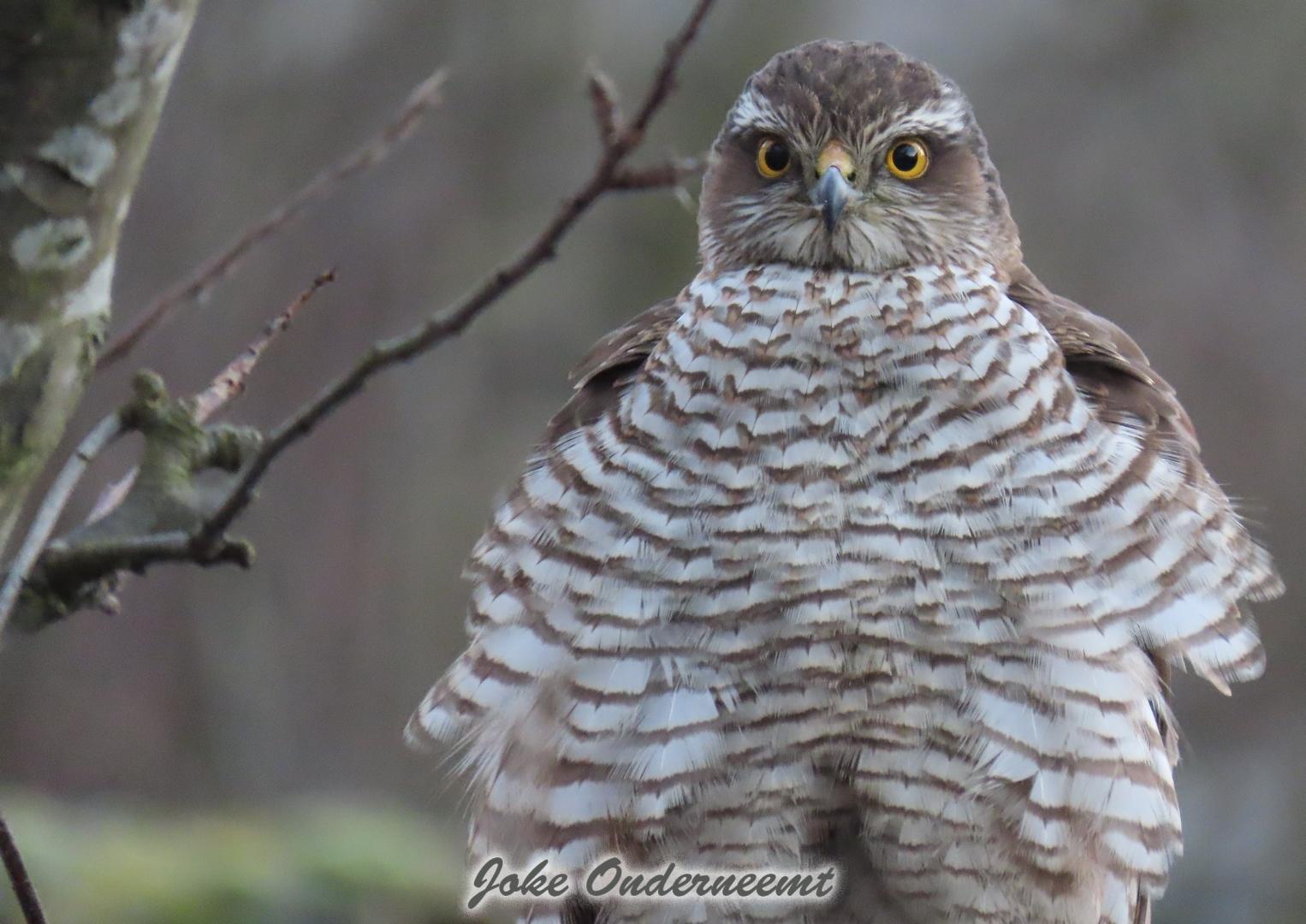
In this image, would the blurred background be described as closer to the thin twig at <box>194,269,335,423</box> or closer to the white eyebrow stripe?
the white eyebrow stripe

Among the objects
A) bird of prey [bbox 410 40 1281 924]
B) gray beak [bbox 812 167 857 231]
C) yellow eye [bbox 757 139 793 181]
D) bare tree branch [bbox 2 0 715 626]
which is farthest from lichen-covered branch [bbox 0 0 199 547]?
yellow eye [bbox 757 139 793 181]

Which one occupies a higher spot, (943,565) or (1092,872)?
(943,565)

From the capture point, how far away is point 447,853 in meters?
6.57

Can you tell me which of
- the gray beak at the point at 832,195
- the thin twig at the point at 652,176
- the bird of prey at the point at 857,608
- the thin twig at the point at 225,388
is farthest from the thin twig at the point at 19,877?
the gray beak at the point at 832,195

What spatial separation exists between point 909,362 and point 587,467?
2.15ft

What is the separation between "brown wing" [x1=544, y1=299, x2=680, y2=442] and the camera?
10.3 ft

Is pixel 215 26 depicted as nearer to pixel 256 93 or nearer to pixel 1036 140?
pixel 256 93

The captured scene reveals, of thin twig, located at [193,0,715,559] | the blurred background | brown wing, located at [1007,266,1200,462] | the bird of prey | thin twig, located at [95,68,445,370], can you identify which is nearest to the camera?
thin twig, located at [193,0,715,559]

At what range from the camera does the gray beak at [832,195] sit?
3.06 m

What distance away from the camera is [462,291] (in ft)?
29.9

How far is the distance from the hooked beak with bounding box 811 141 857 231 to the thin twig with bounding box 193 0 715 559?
1402 mm

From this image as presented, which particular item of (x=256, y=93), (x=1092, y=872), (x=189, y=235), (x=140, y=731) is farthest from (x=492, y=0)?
(x=1092, y=872)

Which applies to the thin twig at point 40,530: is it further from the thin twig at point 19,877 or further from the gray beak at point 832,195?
the gray beak at point 832,195

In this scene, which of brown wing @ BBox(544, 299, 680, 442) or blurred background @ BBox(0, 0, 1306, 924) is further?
blurred background @ BBox(0, 0, 1306, 924)
